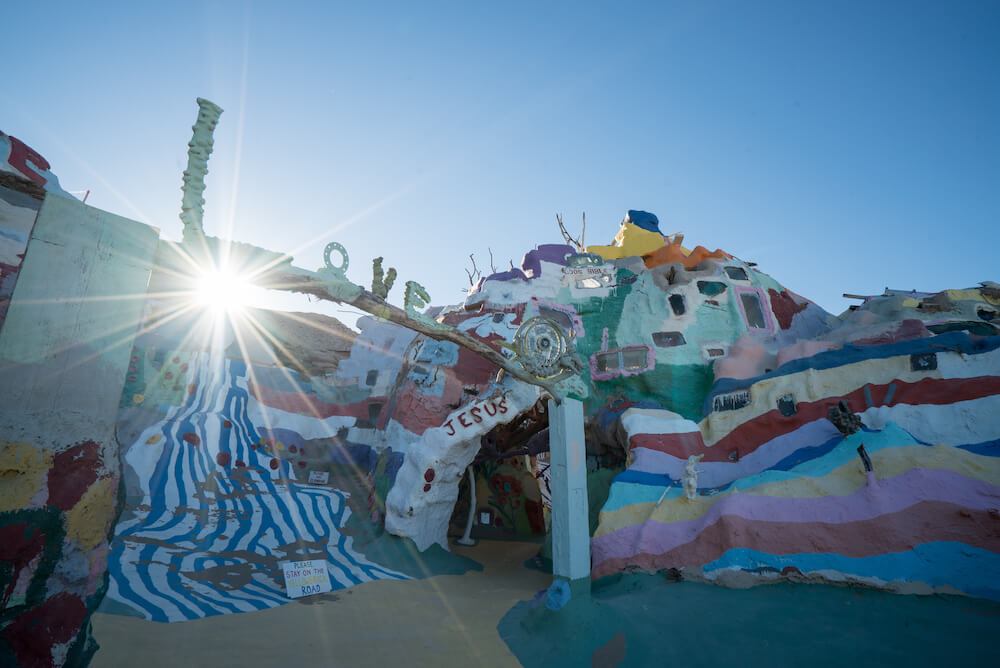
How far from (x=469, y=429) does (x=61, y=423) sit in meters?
9.29

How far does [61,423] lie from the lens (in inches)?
142

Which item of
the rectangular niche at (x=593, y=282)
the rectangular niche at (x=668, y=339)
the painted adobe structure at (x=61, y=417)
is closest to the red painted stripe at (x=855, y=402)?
the rectangular niche at (x=668, y=339)

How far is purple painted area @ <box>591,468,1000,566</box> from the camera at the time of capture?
7.82 m

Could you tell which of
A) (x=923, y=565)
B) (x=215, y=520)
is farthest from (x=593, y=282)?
(x=215, y=520)

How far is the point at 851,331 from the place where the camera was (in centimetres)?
1330

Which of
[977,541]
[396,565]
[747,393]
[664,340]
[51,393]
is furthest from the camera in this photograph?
[664,340]

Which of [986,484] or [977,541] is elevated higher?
[986,484]

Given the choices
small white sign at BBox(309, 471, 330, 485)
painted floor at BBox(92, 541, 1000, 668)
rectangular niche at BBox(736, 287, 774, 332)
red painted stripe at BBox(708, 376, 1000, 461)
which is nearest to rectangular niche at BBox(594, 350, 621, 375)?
red painted stripe at BBox(708, 376, 1000, 461)

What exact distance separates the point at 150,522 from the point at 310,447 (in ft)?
17.5

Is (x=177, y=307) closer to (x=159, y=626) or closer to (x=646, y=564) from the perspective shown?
(x=159, y=626)

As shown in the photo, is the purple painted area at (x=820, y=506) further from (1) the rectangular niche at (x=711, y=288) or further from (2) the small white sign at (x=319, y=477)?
(1) the rectangular niche at (x=711, y=288)

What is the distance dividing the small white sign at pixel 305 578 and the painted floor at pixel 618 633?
697 millimetres

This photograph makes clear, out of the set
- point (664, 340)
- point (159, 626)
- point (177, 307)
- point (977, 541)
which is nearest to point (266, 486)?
point (159, 626)

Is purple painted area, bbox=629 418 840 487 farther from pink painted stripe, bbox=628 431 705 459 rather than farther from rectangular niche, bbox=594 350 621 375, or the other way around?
rectangular niche, bbox=594 350 621 375
